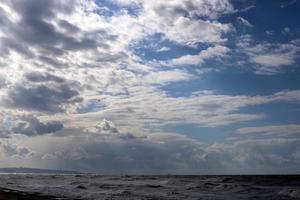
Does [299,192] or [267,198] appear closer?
[267,198]

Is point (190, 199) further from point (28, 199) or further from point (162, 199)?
point (28, 199)

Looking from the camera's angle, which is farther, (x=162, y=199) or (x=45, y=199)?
(x=162, y=199)

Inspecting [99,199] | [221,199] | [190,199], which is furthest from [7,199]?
[221,199]

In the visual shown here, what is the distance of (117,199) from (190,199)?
846cm

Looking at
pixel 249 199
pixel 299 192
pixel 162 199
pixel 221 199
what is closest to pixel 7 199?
pixel 162 199

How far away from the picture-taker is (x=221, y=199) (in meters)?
49.2

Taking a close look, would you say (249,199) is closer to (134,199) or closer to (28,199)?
(134,199)

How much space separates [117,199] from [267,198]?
747 inches

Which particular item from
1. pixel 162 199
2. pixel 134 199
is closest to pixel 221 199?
pixel 162 199

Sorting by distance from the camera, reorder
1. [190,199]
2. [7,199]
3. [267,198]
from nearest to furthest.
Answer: [7,199], [190,199], [267,198]

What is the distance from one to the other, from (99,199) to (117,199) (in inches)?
82.2

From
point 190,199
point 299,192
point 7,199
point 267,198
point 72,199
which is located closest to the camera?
point 7,199

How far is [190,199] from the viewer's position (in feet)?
158

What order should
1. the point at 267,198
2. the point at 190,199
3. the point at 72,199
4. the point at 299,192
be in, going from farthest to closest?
the point at 299,192 < the point at 267,198 < the point at 190,199 < the point at 72,199
